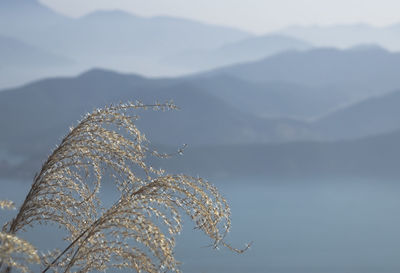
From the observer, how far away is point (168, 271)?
1.84 m

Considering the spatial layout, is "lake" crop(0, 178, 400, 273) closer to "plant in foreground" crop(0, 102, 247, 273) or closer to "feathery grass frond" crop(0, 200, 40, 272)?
"plant in foreground" crop(0, 102, 247, 273)

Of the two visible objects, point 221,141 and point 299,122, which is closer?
point 221,141

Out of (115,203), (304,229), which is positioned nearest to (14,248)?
(115,203)

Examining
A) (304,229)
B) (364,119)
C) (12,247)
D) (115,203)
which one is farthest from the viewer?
(364,119)

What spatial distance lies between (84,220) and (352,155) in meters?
166

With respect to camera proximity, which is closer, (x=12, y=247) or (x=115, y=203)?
(x=12, y=247)

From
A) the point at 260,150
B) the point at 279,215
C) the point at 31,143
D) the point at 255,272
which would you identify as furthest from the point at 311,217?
the point at 31,143

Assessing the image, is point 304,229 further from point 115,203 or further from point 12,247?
point 12,247

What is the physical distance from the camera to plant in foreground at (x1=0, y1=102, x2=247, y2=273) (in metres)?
1.85

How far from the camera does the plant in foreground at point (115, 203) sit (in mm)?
1852

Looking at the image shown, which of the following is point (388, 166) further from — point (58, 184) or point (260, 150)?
point (58, 184)

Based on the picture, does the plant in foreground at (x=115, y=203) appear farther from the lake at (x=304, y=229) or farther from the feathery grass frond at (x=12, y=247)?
the lake at (x=304, y=229)

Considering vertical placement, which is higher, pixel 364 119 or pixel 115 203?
pixel 364 119

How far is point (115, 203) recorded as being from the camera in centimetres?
197
